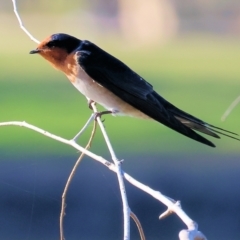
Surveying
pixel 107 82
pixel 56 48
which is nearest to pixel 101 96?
pixel 107 82

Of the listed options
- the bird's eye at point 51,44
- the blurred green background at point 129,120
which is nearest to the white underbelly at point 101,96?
the bird's eye at point 51,44

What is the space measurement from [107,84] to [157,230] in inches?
135

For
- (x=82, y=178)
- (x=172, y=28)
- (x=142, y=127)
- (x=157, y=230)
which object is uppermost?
(x=172, y=28)

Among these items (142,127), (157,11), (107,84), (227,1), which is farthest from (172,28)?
(107,84)

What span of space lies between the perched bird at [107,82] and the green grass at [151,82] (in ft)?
16.9

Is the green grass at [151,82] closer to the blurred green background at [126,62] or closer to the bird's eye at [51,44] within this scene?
the blurred green background at [126,62]

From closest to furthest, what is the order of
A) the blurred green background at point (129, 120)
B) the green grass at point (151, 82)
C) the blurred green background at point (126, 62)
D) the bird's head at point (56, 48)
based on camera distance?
the bird's head at point (56, 48) → the blurred green background at point (129, 120) → the green grass at point (151, 82) → the blurred green background at point (126, 62)

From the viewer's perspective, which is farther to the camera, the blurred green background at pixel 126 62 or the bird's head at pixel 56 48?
the blurred green background at pixel 126 62

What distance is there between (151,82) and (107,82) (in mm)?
9035

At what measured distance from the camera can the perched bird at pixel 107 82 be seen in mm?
3340

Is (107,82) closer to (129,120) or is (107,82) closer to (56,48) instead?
(56,48)

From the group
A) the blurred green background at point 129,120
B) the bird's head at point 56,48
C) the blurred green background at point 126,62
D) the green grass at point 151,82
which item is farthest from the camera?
the blurred green background at point 126,62

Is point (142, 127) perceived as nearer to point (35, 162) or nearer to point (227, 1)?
point (35, 162)

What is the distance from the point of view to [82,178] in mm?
8172
